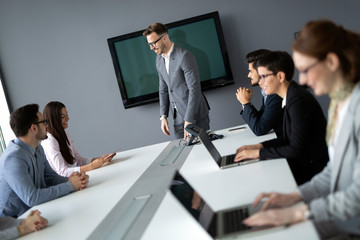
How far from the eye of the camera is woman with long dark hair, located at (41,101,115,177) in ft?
10.6

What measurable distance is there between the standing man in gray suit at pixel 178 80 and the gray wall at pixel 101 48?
126cm

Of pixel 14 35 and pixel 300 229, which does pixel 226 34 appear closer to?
pixel 14 35

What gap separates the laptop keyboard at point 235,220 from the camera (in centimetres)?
134

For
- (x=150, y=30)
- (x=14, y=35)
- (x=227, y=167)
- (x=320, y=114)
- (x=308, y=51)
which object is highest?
(x=14, y=35)

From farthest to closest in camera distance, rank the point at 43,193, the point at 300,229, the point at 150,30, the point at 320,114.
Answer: the point at 150,30, the point at 43,193, the point at 320,114, the point at 300,229

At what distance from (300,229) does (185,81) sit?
269 centimetres

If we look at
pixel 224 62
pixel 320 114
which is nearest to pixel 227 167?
pixel 320 114

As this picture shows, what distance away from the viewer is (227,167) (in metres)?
2.26

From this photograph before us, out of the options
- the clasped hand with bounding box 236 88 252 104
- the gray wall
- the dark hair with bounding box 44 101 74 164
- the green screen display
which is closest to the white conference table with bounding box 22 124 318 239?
the clasped hand with bounding box 236 88 252 104

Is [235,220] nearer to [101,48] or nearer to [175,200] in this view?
[175,200]

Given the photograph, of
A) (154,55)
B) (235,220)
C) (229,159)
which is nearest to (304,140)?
(229,159)

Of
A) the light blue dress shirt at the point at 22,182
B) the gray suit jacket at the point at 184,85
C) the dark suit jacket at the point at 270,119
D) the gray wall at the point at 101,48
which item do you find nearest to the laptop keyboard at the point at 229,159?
the dark suit jacket at the point at 270,119

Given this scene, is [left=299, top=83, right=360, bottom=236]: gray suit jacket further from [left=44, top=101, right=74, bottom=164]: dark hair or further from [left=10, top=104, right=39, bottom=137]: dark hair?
[left=44, top=101, right=74, bottom=164]: dark hair

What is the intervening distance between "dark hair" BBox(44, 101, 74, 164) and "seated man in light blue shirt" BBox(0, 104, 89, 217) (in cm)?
49
